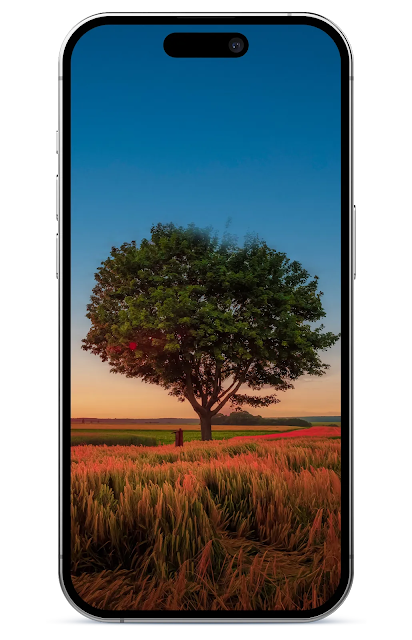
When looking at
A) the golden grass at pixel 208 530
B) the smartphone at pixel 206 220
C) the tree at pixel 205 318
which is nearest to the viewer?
the golden grass at pixel 208 530

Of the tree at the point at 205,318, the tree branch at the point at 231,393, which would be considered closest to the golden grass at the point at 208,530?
the tree branch at the point at 231,393

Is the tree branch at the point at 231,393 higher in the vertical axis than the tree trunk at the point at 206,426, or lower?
higher

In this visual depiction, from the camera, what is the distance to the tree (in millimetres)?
5098

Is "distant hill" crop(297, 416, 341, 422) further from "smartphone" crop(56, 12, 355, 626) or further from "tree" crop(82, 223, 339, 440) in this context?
"tree" crop(82, 223, 339, 440)

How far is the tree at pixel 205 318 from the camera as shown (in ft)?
16.7

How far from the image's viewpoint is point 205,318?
18.6 ft

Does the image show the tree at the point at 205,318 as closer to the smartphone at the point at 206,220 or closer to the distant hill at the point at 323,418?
the smartphone at the point at 206,220

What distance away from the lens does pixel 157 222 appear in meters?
4.97

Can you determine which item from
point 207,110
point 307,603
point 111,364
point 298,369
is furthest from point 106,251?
point 307,603

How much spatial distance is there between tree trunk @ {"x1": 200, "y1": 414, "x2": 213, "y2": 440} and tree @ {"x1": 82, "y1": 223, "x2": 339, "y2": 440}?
0.04 feet

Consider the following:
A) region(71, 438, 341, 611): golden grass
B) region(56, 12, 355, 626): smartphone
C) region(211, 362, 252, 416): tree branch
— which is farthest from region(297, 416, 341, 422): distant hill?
region(211, 362, 252, 416): tree branch

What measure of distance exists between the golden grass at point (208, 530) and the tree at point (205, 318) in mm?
559

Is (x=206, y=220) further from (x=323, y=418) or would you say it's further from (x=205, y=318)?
(x=323, y=418)
